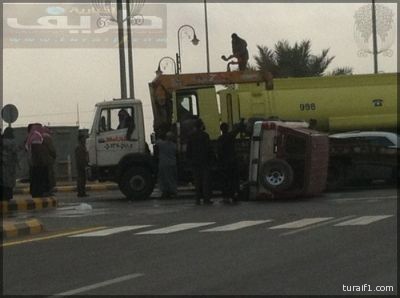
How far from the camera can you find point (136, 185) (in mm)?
21328

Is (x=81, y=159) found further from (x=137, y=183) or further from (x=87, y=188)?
(x=87, y=188)

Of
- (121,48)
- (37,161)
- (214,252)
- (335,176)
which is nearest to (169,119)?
(37,161)

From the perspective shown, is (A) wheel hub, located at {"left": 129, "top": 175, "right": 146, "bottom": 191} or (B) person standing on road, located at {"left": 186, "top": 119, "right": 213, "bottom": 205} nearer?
(B) person standing on road, located at {"left": 186, "top": 119, "right": 213, "bottom": 205}

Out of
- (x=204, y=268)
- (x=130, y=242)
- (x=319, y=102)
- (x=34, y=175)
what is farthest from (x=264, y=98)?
(x=204, y=268)

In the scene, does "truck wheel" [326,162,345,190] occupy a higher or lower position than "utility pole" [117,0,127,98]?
lower

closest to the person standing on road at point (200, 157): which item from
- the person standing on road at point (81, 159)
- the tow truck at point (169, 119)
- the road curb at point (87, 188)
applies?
the tow truck at point (169, 119)

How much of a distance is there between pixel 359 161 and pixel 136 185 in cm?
597

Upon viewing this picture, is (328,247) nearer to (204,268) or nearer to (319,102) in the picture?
(204,268)

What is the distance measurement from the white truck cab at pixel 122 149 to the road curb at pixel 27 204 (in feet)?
6.81

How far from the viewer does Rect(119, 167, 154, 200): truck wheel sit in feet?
69.9

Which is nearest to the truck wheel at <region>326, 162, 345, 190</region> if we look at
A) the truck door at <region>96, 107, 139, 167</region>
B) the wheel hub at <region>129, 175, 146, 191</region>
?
the wheel hub at <region>129, 175, 146, 191</region>

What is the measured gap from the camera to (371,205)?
16.9 meters

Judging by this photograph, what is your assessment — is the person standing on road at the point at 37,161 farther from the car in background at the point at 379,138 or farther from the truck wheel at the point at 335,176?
the car in background at the point at 379,138

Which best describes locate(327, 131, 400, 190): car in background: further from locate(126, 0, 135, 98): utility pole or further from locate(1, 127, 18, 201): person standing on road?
locate(126, 0, 135, 98): utility pole
